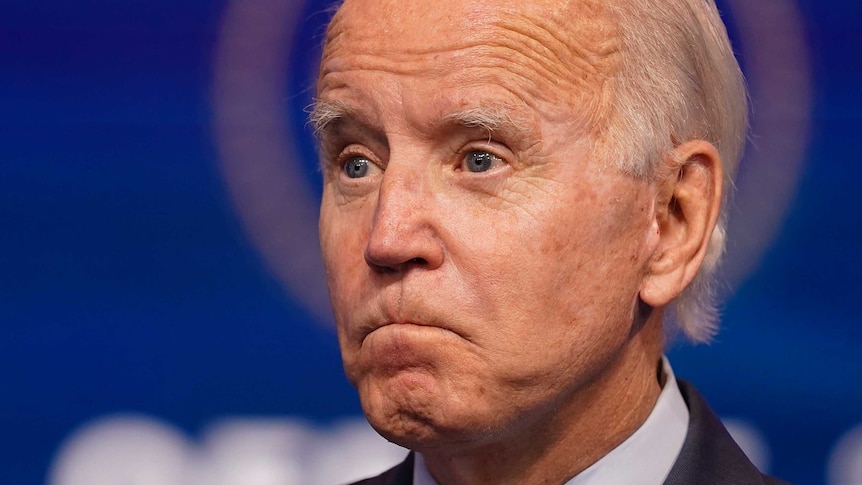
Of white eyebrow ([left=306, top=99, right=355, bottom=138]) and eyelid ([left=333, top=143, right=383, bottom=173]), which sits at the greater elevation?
white eyebrow ([left=306, top=99, right=355, bottom=138])

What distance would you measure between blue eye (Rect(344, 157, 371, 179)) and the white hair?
48cm

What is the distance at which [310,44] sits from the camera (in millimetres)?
3574

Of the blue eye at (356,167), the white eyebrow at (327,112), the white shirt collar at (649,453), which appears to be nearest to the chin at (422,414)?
the white shirt collar at (649,453)

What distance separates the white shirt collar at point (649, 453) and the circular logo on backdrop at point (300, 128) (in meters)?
1.03

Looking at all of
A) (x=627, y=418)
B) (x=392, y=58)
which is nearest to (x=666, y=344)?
(x=627, y=418)

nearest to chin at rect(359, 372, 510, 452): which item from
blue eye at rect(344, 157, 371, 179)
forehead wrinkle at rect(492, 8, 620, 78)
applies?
blue eye at rect(344, 157, 371, 179)

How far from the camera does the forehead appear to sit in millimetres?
2162

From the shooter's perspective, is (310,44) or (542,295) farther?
(310,44)

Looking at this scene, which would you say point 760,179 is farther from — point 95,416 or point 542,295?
point 95,416

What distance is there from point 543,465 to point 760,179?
4.75ft

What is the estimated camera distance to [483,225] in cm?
212

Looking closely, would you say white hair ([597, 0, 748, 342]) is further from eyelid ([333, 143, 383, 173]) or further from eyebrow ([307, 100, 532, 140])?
eyelid ([333, 143, 383, 173])

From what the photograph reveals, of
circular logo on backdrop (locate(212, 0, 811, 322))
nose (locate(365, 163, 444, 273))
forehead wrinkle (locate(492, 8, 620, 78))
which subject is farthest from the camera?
circular logo on backdrop (locate(212, 0, 811, 322))

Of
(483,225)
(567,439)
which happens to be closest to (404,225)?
(483,225)
